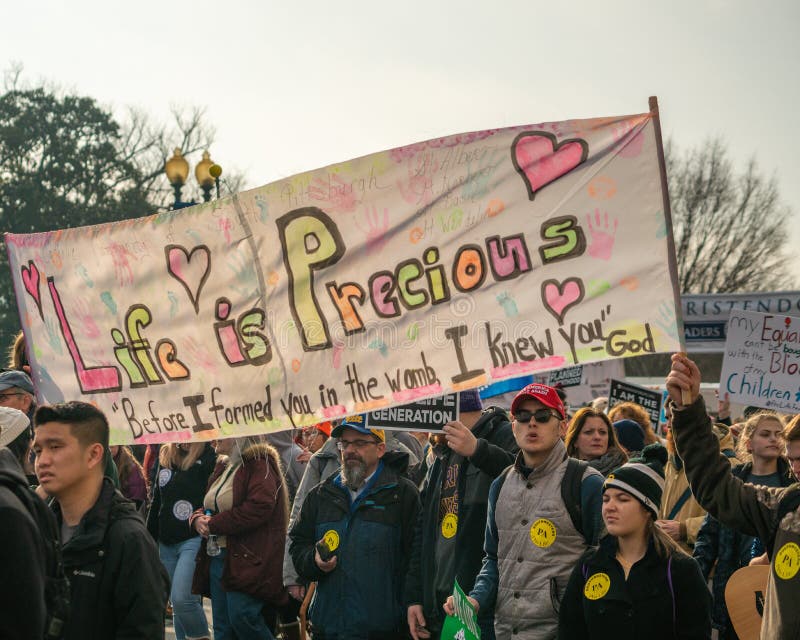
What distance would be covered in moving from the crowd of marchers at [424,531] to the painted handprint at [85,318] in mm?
421

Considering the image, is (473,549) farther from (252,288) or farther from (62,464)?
(62,464)

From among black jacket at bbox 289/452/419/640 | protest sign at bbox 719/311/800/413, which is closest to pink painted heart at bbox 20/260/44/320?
black jacket at bbox 289/452/419/640

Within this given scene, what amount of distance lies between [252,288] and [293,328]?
13.3 inches

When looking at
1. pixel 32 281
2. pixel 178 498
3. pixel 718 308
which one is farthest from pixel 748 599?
pixel 718 308

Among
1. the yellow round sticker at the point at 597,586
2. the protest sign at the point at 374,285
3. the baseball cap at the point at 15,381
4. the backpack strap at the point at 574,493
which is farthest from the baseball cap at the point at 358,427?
the yellow round sticker at the point at 597,586

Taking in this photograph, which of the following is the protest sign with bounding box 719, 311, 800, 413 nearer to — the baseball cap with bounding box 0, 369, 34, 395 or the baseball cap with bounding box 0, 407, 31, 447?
the baseball cap with bounding box 0, 369, 34, 395

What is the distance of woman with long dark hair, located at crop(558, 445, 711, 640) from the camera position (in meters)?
4.43

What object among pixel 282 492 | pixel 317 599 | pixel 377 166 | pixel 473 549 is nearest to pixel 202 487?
pixel 282 492

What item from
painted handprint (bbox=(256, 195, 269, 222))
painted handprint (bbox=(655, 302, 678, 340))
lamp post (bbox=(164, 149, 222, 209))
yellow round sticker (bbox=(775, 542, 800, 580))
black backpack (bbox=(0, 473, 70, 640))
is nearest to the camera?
black backpack (bbox=(0, 473, 70, 640))

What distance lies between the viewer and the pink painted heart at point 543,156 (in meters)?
4.68

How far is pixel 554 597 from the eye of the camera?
5031mm

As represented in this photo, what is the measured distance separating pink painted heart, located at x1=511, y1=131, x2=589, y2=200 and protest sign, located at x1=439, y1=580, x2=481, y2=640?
1883mm

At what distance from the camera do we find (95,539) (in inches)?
156

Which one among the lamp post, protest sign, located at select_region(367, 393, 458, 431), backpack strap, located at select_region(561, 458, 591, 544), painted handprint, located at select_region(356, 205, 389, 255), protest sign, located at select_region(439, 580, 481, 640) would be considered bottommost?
protest sign, located at select_region(439, 580, 481, 640)
